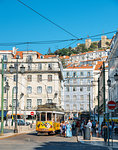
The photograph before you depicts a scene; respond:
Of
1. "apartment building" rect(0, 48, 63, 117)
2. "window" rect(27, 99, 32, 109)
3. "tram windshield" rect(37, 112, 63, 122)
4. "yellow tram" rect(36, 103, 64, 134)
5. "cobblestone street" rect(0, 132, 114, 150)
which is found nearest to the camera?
"cobblestone street" rect(0, 132, 114, 150)

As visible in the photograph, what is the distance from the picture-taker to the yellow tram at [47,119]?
3067cm

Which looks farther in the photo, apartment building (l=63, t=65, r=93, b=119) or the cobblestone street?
apartment building (l=63, t=65, r=93, b=119)

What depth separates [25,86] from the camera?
7919 cm

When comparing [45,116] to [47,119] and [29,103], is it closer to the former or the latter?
[47,119]

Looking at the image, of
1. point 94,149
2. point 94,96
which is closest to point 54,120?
point 94,149

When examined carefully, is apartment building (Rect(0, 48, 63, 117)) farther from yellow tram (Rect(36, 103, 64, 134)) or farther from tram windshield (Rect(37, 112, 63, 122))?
tram windshield (Rect(37, 112, 63, 122))

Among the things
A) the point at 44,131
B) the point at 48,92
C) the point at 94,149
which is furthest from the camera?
the point at 48,92

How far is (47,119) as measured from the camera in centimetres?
3114

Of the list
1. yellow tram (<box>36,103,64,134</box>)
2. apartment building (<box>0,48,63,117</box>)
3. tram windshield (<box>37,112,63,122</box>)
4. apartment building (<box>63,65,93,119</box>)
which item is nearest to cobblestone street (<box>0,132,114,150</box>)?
yellow tram (<box>36,103,64,134</box>)

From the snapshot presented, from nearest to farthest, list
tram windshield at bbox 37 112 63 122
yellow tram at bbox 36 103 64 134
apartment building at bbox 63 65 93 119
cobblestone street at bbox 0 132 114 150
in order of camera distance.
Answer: cobblestone street at bbox 0 132 114 150 < yellow tram at bbox 36 103 64 134 < tram windshield at bbox 37 112 63 122 < apartment building at bbox 63 65 93 119

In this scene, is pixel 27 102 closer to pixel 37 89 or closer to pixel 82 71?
pixel 37 89

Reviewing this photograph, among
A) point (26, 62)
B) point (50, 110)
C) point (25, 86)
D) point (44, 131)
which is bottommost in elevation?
point (44, 131)

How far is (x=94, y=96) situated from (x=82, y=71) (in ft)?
30.7

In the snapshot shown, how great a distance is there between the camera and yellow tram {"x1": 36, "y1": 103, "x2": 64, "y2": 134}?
3067cm
